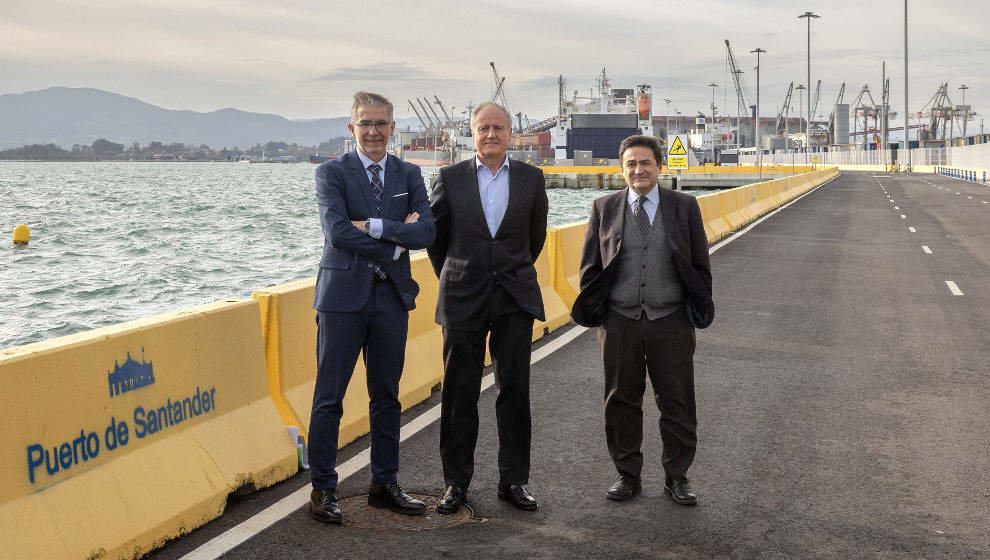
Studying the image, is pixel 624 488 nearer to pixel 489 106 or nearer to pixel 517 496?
pixel 517 496

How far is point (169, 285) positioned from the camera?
30672mm

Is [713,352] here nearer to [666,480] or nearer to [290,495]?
[666,480]

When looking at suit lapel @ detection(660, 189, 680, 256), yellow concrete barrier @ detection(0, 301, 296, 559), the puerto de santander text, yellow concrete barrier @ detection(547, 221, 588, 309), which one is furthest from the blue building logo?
yellow concrete barrier @ detection(547, 221, 588, 309)

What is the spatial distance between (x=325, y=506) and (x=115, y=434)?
3.60 ft

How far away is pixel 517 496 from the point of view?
17.7 ft

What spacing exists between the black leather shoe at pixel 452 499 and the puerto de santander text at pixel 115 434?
138 centimetres

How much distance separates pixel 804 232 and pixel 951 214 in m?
9.04

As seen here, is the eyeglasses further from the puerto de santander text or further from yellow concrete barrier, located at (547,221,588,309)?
yellow concrete barrier, located at (547,221,588,309)

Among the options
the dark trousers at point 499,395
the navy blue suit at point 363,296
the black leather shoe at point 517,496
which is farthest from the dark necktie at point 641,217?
the black leather shoe at point 517,496

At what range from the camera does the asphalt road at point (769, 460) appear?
4852 mm

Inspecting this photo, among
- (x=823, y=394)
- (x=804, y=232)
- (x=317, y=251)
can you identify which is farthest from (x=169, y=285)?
(x=823, y=394)

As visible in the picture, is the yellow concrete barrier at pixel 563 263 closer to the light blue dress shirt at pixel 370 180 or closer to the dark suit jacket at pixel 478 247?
the dark suit jacket at pixel 478 247

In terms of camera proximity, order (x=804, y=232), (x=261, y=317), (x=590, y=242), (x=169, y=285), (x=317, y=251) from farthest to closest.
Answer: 1. (x=317, y=251)
2. (x=169, y=285)
3. (x=804, y=232)
4. (x=261, y=317)
5. (x=590, y=242)

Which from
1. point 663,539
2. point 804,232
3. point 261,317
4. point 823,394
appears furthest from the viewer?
point 804,232
